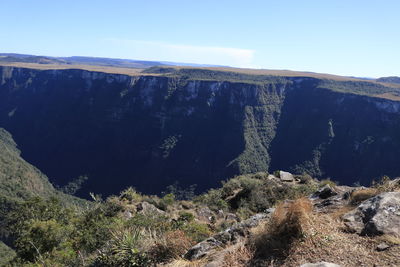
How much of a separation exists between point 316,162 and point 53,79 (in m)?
139

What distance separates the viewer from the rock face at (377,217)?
6.60 m

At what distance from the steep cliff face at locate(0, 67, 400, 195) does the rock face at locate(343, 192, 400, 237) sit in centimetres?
8981

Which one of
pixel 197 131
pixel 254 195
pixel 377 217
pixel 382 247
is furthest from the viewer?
pixel 197 131

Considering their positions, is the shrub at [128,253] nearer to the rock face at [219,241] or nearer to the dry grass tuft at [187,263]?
the dry grass tuft at [187,263]

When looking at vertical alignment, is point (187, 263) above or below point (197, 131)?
above

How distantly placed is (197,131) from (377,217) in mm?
115914

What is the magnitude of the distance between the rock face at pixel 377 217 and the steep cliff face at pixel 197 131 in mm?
89812

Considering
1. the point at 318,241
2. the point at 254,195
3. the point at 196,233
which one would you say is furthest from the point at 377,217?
the point at 254,195

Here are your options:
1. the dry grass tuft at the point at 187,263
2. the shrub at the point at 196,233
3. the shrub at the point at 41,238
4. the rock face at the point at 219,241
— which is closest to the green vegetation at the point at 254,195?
the shrub at the point at 196,233

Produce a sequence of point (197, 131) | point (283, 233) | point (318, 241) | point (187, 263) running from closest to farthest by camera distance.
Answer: point (318, 241) → point (283, 233) → point (187, 263) → point (197, 131)

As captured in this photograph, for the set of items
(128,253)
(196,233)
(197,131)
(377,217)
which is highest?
(377,217)

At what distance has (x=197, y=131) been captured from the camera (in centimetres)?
12269

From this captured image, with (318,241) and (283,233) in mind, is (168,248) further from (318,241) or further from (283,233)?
(318,241)

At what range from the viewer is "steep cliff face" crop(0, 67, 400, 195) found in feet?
320
